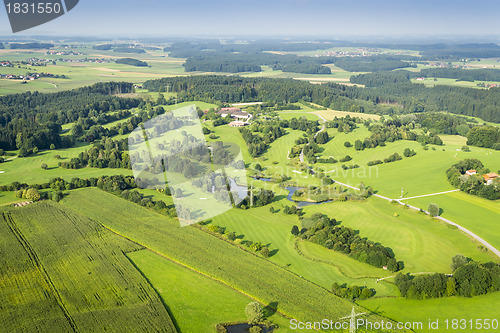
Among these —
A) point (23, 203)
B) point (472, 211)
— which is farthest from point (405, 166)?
point (23, 203)

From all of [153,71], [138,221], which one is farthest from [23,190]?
[153,71]

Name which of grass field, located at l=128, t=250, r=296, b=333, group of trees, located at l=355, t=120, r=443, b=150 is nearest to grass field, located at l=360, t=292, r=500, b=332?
grass field, located at l=128, t=250, r=296, b=333

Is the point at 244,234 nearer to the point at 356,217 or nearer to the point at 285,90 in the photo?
the point at 356,217

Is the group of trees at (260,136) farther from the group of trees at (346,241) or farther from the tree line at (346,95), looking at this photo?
the tree line at (346,95)

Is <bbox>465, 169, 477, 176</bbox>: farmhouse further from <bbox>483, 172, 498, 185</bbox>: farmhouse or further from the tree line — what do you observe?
the tree line

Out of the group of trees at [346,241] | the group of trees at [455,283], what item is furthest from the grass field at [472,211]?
the group of trees at [346,241]
